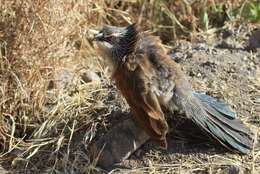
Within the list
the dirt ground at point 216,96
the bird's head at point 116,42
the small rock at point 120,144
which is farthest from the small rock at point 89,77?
the small rock at point 120,144

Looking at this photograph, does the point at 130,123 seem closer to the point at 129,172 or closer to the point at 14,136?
the point at 129,172

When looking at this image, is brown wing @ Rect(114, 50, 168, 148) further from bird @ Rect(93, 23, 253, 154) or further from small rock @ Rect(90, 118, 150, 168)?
small rock @ Rect(90, 118, 150, 168)

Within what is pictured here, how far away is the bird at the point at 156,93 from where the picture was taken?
4.88 metres

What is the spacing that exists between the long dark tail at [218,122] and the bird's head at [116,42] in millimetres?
473

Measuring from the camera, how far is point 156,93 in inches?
193

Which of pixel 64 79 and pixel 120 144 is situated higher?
pixel 64 79

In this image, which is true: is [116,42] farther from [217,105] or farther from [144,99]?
Result: [217,105]

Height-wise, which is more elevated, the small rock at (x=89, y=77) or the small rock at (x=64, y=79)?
the small rock at (x=64, y=79)

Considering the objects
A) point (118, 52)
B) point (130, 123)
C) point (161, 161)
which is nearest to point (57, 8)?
point (118, 52)

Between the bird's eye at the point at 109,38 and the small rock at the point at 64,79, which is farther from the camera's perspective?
the small rock at the point at 64,79

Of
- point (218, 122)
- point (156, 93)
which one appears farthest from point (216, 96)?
point (156, 93)

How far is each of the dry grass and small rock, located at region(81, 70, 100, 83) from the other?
11 centimetres

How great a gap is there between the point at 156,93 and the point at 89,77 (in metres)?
1.23

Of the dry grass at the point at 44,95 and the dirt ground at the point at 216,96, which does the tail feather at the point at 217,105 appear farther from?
the dry grass at the point at 44,95
